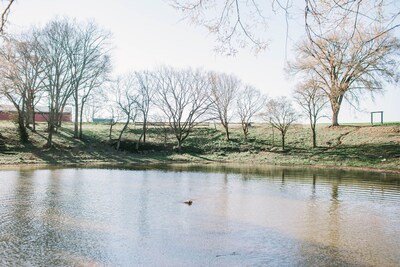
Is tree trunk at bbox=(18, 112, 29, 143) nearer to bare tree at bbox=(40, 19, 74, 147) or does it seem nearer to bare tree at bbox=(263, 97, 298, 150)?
bare tree at bbox=(40, 19, 74, 147)

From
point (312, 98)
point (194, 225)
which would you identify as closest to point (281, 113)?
point (312, 98)

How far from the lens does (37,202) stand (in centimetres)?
1434

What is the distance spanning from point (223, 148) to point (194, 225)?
35296 mm

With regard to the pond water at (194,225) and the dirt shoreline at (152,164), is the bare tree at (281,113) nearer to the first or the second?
the dirt shoreline at (152,164)

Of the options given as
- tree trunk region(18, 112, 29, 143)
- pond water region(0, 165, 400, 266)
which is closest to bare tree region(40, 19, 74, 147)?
tree trunk region(18, 112, 29, 143)

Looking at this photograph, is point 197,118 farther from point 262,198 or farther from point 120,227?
point 120,227

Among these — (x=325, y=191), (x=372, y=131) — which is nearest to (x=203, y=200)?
(x=325, y=191)

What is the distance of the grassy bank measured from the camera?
35781mm

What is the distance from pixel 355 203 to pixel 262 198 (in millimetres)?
3865

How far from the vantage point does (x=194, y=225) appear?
11.4 metres

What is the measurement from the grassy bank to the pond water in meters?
16.3

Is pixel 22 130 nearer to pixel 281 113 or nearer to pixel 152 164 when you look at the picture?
pixel 152 164

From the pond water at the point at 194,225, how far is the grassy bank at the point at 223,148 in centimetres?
1634

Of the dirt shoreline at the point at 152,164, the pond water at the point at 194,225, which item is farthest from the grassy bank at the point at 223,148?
the pond water at the point at 194,225
